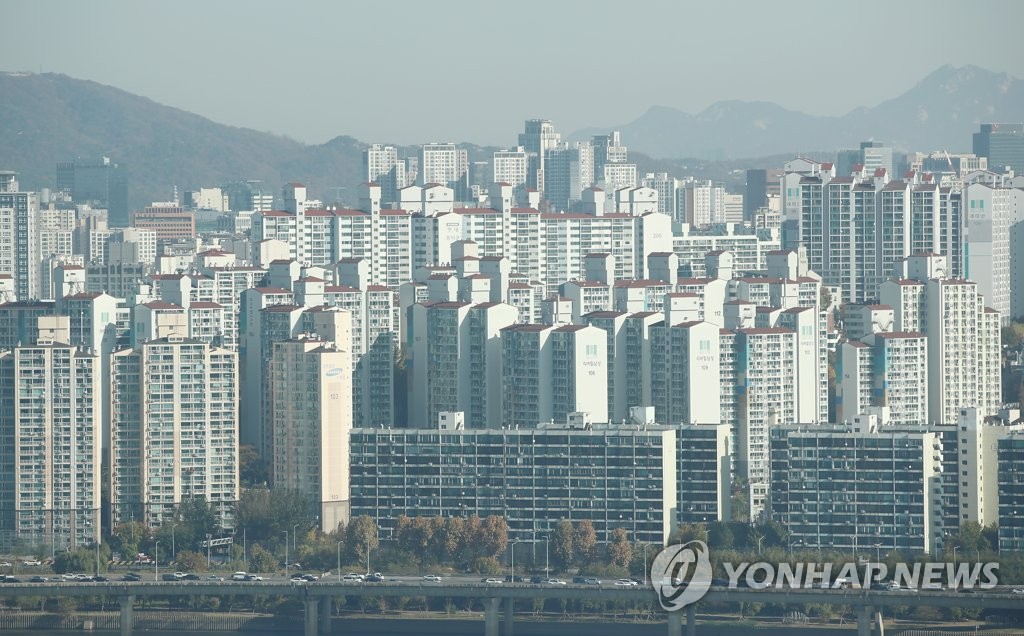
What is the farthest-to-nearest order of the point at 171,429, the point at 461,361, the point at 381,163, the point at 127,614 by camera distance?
the point at 381,163 < the point at 461,361 < the point at 171,429 < the point at 127,614

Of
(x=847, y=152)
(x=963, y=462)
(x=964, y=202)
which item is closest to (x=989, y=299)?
(x=964, y=202)

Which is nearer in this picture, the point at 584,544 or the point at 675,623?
the point at 675,623

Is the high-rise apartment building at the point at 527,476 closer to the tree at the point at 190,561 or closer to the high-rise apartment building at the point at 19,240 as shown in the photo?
the tree at the point at 190,561

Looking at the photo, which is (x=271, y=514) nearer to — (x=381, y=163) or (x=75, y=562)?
(x=75, y=562)

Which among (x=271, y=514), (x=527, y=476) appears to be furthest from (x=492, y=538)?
(x=271, y=514)

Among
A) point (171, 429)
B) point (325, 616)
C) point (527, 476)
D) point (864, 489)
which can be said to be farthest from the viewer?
point (171, 429)

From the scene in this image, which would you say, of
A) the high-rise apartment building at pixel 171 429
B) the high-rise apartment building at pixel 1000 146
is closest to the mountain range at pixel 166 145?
the high-rise apartment building at pixel 1000 146
